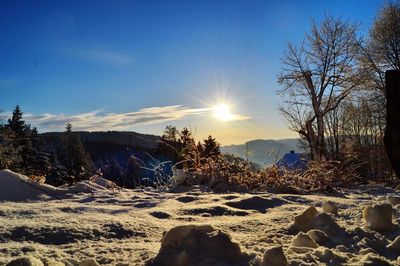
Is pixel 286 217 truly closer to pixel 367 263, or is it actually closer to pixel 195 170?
pixel 367 263

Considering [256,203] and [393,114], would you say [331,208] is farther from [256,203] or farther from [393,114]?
[256,203]

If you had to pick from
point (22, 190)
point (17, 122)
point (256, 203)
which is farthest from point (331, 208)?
point (17, 122)

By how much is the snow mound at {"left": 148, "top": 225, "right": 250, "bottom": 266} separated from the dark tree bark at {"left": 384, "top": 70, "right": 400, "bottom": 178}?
1.26 m

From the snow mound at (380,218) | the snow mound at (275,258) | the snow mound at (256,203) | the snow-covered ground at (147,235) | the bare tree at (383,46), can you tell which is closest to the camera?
the snow mound at (275,258)

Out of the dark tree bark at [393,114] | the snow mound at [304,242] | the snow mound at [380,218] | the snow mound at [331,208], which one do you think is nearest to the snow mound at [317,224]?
the snow mound at [380,218]

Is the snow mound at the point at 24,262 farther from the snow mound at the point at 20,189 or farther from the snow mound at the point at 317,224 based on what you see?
the snow mound at the point at 20,189

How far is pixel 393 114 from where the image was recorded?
2006 mm

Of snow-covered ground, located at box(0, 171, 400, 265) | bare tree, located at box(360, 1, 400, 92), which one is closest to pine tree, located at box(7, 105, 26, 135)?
bare tree, located at box(360, 1, 400, 92)

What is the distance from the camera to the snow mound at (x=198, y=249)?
111cm

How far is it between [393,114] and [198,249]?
138cm

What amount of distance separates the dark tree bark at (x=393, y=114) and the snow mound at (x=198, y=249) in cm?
126

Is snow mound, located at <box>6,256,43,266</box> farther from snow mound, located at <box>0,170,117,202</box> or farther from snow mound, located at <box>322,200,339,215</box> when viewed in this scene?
snow mound, located at <box>0,170,117,202</box>

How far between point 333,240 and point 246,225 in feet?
1.83

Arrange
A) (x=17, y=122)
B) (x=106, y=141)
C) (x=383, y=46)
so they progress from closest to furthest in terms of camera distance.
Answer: (x=383, y=46) < (x=17, y=122) < (x=106, y=141)
